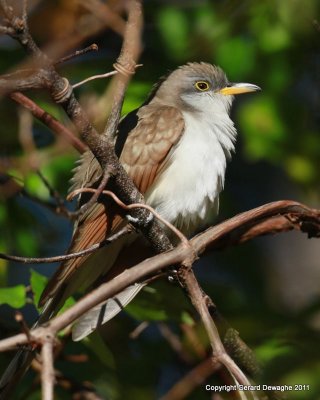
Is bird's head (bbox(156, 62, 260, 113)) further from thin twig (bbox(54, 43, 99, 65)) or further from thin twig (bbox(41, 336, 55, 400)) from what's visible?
thin twig (bbox(41, 336, 55, 400))

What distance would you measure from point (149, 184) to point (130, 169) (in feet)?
0.36

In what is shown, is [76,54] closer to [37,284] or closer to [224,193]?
[37,284]

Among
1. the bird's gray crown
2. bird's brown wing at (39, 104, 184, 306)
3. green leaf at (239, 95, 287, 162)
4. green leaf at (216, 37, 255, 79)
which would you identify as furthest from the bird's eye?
bird's brown wing at (39, 104, 184, 306)

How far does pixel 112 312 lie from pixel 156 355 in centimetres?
73

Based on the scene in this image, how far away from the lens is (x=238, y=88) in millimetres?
4602

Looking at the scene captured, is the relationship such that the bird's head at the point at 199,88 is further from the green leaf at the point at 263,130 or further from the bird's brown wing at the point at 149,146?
the bird's brown wing at the point at 149,146

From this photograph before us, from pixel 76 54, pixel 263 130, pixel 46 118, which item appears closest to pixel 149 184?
pixel 263 130

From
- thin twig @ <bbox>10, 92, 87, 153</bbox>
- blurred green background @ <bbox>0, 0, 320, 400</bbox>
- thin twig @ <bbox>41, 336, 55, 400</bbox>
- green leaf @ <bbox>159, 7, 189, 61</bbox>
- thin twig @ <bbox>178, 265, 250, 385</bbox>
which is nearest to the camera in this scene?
thin twig @ <bbox>41, 336, 55, 400</bbox>

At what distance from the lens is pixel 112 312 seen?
12.3 ft

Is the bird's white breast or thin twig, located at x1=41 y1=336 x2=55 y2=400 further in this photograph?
the bird's white breast

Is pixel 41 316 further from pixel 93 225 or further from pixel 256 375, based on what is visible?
→ pixel 256 375

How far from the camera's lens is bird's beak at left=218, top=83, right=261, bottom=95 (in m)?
4.49

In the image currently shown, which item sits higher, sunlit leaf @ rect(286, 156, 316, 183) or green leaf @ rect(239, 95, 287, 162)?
green leaf @ rect(239, 95, 287, 162)

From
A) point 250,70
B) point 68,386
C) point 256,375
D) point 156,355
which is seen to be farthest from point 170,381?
point 256,375
